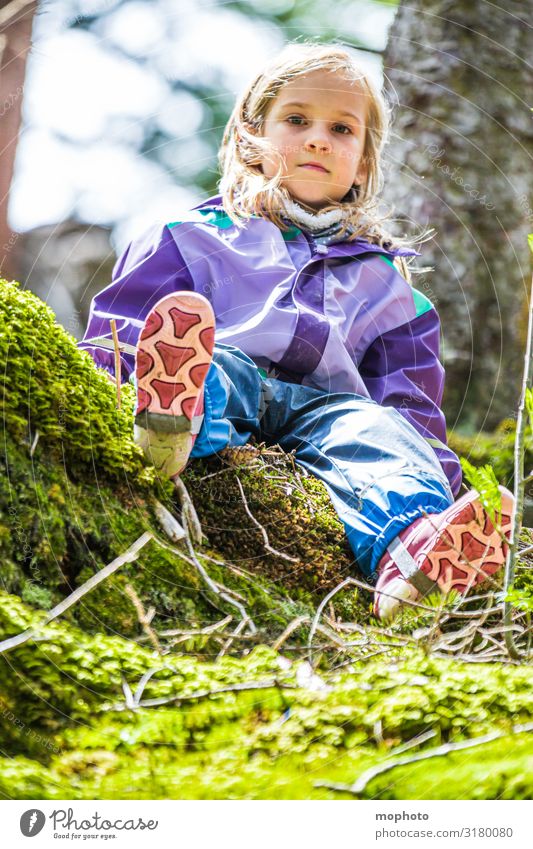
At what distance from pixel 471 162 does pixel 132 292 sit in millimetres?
1057

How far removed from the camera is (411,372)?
166 centimetres

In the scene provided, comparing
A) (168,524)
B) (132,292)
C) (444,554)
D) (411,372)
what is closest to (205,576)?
(168,524)

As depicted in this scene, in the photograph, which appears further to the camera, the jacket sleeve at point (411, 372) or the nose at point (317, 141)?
the jacket sleeve at point (411, 372)

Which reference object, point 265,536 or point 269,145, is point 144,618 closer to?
point 265,536

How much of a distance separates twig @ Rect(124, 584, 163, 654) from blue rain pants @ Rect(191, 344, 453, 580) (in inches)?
11.6

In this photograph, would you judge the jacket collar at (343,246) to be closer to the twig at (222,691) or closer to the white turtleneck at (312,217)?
the white turtleneck at (312,217)

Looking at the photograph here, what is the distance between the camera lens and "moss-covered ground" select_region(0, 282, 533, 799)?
2.64 feet

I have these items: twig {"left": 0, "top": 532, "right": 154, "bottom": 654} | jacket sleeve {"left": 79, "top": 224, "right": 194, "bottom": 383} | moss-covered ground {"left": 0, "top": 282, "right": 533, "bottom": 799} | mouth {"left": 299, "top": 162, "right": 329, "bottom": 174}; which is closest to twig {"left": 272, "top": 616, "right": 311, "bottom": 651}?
moss-covered ground {"left": 0, "top": 282, "right": 533, "bottom": 799}

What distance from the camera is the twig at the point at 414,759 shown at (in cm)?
78

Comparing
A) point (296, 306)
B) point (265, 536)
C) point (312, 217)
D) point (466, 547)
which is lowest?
point (265, 536)

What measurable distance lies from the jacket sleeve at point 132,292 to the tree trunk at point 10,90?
0.54 feet

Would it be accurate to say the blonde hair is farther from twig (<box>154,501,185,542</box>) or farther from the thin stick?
twig (<box>154,501,185,542</box>)

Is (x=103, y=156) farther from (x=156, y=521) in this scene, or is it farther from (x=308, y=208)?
(x=156, y=521)

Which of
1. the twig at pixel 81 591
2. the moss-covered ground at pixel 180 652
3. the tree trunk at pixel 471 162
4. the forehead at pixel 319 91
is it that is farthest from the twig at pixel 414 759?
the tree trunk at pixel 471 162
